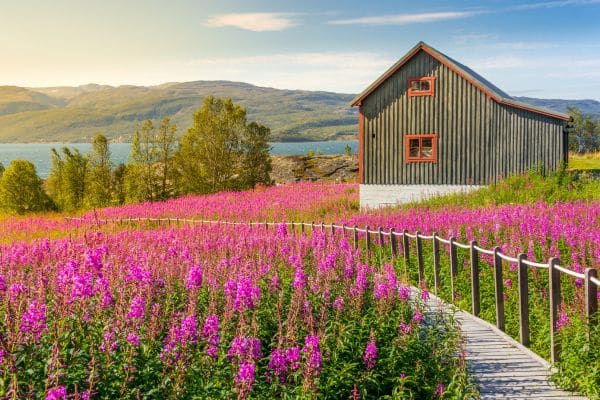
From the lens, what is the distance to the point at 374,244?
54.4 ft

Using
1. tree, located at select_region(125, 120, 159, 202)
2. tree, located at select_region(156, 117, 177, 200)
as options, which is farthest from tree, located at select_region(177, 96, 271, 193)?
tree, located at select_region(125, 120, 159, 202)

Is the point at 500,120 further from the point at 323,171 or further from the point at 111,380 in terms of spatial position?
the point at 111,380

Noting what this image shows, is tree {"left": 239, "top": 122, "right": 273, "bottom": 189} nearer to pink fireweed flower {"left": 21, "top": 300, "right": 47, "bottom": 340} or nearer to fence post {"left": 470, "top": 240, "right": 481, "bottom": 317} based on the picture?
fence post {"left": 470, "top": 240, "right": 481, "bottom": 317}

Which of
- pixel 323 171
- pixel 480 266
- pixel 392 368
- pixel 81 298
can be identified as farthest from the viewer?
pixel 323 171

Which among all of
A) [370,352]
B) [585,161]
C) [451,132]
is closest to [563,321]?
[370,352]

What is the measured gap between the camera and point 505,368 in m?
7.80

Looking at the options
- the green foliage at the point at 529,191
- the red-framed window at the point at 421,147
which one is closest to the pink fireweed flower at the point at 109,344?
the green foliage at the point at 529,191

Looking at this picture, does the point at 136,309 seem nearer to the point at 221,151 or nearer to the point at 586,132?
the point at 221,151

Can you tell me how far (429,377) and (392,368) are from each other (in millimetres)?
647

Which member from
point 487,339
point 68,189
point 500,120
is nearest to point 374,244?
point 487,339

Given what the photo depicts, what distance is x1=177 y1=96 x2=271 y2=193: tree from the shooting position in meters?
37.0

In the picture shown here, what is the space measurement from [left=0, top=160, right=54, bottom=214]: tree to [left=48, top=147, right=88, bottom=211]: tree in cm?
108

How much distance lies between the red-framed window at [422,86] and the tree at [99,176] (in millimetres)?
18450

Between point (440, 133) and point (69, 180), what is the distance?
22260mm
